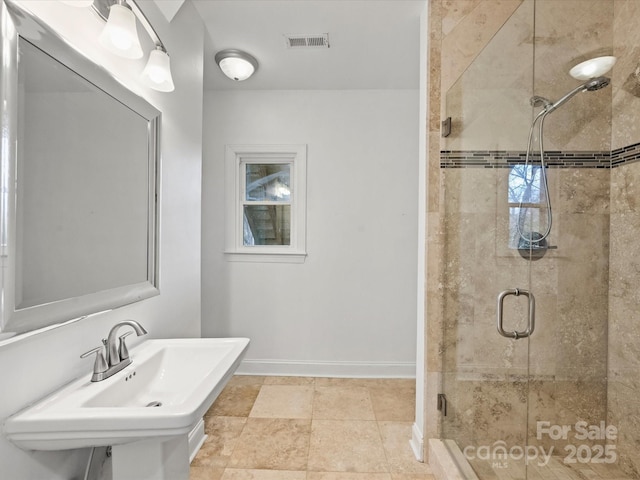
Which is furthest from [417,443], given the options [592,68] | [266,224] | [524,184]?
[592,68]

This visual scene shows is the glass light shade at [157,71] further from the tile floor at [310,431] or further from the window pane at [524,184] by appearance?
the tile floor at [310,431]

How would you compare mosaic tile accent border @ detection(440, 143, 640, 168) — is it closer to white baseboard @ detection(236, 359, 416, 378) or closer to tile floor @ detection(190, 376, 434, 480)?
tile floor @ detection(190, 376, 434, 480)

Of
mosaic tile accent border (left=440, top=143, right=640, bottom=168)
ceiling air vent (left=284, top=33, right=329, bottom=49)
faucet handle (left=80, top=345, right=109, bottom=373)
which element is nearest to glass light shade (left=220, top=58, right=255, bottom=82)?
ceiling air vent (left=284, top=33, right=329, bottom=49)

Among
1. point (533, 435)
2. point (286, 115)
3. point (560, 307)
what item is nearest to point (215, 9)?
point (286, 115)

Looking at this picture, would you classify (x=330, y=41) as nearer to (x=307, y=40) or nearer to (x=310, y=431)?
(x=307, y=40)

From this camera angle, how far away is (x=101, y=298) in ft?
3.56

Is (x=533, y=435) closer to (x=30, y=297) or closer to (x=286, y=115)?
(x=30, y=297)

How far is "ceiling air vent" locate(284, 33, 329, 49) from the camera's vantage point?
2018 millimetres

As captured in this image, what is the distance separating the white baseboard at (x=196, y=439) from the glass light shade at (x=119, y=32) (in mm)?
1782

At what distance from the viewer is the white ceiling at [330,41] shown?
5.88 feet

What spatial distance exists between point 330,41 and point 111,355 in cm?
218

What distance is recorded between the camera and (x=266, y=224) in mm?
2799

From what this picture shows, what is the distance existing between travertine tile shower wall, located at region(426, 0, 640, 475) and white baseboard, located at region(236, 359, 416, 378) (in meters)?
1.11

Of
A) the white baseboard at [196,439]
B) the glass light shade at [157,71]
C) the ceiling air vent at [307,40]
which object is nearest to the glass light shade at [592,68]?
the ceiling air vent at [307,40]
